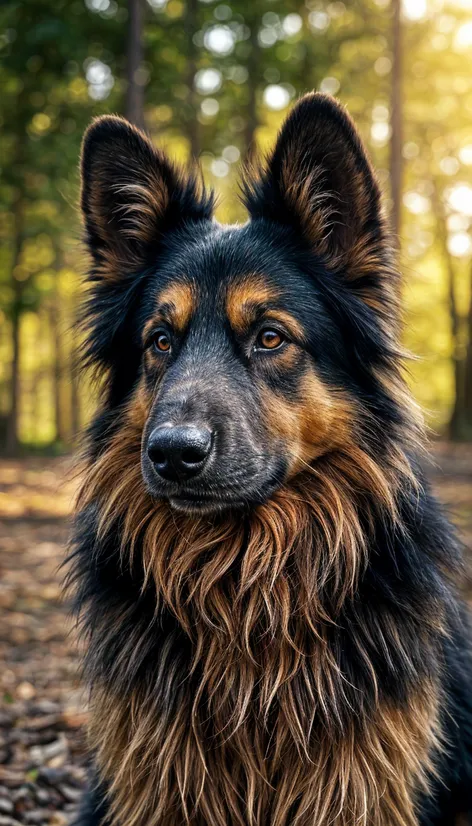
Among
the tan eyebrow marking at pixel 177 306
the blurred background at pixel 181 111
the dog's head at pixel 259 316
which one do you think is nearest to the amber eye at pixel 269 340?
the dog's head at pixel 259 316

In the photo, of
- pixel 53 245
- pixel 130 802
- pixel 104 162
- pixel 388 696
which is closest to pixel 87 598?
pixel 130 802

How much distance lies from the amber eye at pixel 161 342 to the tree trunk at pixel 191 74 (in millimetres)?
10842

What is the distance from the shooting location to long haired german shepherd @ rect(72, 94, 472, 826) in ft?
9.10

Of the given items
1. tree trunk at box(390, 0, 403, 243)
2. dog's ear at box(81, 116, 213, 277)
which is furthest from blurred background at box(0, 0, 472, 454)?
dog's ear at box(81, 116, 213, 277)

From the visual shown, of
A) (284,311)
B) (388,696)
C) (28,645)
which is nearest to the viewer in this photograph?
(388,696)

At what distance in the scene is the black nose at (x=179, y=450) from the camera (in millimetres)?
2609

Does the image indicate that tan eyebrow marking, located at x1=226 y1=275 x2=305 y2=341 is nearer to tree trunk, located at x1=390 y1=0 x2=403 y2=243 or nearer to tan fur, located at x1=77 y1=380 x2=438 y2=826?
tan fur, located at x1=77 y1=380 x2=438 y2=826

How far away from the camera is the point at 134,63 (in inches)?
465

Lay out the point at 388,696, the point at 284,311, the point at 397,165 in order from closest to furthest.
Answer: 1. the point at 388,696
2. the point at 284,311
3. the point at 397,165

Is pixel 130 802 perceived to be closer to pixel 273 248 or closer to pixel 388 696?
pixel 388 696

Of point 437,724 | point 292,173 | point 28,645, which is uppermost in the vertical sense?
point 292,173

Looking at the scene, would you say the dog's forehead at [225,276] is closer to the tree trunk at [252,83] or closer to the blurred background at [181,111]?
the blurred background at [181,111]

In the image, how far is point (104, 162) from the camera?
3334mm

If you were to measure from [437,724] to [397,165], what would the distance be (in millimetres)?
11549
